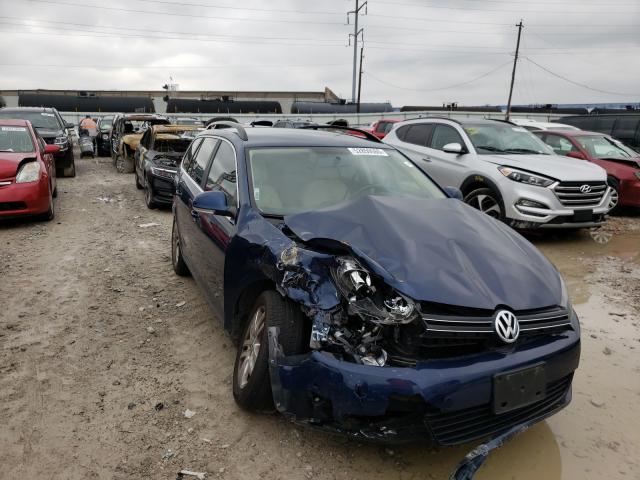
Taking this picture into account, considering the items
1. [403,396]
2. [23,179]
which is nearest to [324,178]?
[403,396]

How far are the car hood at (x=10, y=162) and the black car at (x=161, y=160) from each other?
6.48 ft

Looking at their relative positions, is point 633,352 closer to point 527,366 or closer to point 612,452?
point 612,452

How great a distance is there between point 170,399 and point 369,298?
5.27ft

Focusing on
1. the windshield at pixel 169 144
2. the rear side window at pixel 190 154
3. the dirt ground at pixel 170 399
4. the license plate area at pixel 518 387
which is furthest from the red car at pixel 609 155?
the license plate area at pixel 518 387

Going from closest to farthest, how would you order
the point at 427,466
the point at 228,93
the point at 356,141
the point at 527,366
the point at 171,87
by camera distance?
the point at 527,366 → the point at 427,466 → the point at 356,141 → the point at 228,93 → the point at 171,87

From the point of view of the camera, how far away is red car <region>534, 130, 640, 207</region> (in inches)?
367

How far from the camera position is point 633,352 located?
395cm

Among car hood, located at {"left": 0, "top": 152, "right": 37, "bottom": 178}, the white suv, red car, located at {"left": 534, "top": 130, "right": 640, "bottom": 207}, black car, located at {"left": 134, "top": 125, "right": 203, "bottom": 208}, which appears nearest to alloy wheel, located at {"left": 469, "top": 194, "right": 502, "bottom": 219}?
the white suv

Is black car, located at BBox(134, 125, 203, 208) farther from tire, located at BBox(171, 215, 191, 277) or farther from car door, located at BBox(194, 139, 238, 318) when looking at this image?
car door, located at BBox(194, 139, 238, 318)

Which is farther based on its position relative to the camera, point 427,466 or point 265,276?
point 265,276

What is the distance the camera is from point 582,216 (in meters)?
7.00

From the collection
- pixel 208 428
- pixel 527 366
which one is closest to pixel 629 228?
pixel 527 366

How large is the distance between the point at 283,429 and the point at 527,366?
1380mm

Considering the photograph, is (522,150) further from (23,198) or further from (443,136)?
(23,198)
